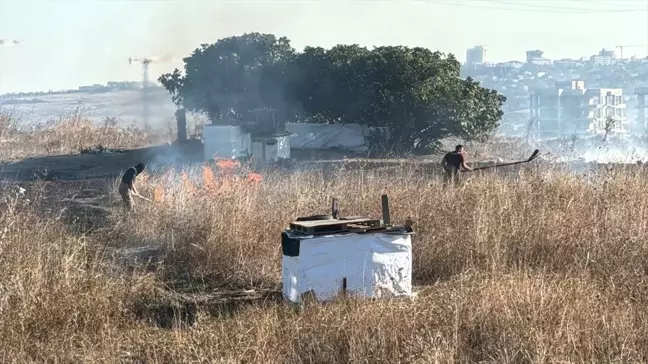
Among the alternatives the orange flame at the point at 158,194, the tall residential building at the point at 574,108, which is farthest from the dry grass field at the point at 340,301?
the tall residential building at the point at 574,108

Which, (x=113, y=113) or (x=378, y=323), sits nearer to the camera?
(x=378, y=323)

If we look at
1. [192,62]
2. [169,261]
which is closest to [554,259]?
[169,261]

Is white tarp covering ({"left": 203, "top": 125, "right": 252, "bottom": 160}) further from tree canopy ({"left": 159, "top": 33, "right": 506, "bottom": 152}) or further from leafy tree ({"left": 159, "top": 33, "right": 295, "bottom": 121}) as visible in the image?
leafy tree ({"left": 159, "top": 33, "right": 295, "bottom": 121})

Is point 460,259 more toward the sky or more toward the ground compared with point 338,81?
more toward the ground

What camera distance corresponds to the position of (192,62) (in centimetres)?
3247

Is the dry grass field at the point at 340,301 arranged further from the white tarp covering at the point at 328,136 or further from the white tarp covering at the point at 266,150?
the white tarp covering at the point at 328,136

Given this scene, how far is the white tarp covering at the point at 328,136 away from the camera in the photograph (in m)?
27.2

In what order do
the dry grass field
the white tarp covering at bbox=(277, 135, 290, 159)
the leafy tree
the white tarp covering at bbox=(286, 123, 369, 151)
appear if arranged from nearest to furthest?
the dry grass field
the white tarp covering at bbox=(277, 135, 290, 159)
the white tarp covering at bbox=(286, 123, 369, 151)
the leafy tree

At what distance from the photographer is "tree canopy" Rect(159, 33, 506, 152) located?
25.3 meters

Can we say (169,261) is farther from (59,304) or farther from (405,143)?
(405,143)

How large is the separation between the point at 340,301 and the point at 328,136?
20395 mm

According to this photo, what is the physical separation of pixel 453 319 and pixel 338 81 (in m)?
21.7

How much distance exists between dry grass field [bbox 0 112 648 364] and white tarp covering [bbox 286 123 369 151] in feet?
46.5

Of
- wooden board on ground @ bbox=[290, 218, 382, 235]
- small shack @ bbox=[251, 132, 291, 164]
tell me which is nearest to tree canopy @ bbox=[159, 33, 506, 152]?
small shack @ bbox=[251, 132, 291, 164]
